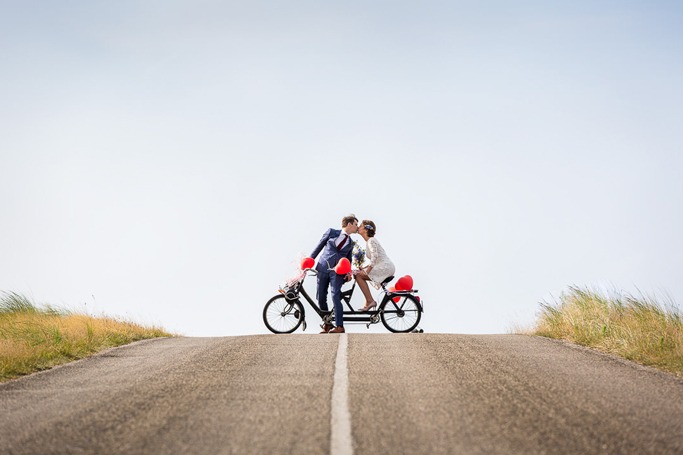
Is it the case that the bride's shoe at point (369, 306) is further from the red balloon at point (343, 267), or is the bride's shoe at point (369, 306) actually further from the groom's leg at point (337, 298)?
the red balloon at point (343, 267)

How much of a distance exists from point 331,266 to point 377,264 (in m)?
0.97

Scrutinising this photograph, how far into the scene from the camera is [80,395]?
859cm

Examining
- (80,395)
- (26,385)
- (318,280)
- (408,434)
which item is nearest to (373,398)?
(408,434)

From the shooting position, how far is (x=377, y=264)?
16391 millimetres

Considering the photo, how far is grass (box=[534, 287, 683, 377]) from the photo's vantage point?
1162 centimetres

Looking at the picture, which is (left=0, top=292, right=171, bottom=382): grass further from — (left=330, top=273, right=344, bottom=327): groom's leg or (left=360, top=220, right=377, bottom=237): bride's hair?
(left=360, top=220, right=377, bottom=237): bride's hair

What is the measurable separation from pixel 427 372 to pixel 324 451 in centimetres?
384

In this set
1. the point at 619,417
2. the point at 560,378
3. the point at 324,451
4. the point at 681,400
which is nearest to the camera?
the point at 324,451

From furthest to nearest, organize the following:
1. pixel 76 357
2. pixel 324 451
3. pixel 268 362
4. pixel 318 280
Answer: pixel 318 280 → pixel 76 357 → pixel 268 362 → pixel 324 451

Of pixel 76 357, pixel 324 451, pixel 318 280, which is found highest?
pixel 318 280

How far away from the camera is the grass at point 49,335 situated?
11.6 meters

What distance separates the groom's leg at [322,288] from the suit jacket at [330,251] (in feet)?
0.39

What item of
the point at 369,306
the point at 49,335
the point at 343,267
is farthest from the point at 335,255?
the point at 49,335

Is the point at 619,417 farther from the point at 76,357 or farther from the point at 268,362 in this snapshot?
the point at 76,357
